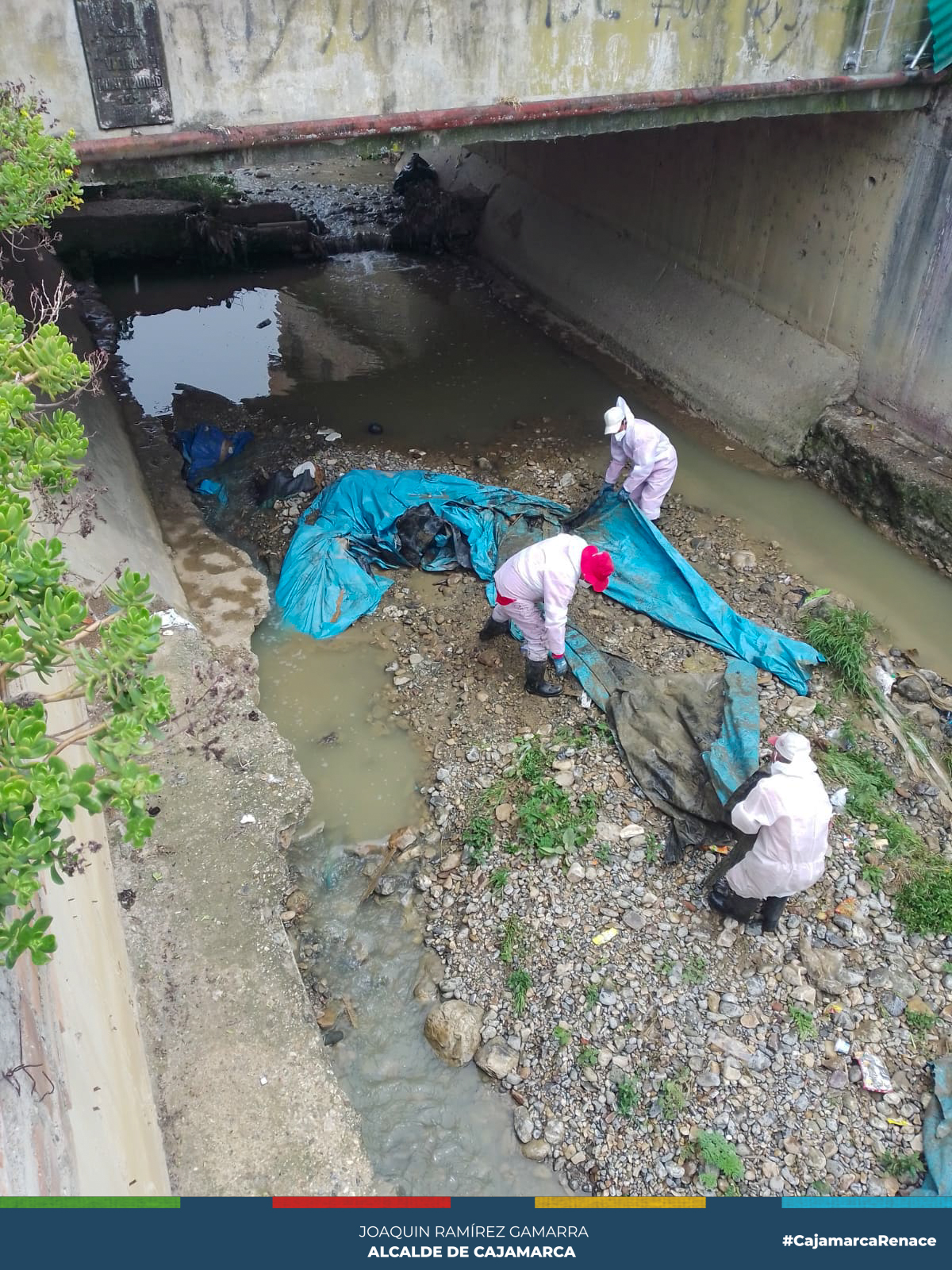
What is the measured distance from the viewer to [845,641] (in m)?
6.20

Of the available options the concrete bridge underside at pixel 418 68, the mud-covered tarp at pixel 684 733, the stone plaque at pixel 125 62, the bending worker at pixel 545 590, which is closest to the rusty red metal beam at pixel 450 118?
the concrete bridge underside at pixel 418 68

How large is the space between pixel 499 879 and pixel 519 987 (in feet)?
2.10

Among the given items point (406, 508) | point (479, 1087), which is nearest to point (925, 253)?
point (406, 508)

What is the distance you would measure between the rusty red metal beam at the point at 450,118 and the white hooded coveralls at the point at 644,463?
2.35m

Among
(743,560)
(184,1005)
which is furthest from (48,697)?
(743,560)

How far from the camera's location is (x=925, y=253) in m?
7.50

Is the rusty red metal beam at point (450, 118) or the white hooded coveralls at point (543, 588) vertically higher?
the rusty red metal beam at point (450, 118)

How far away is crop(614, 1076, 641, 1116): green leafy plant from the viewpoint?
4039 millimetres

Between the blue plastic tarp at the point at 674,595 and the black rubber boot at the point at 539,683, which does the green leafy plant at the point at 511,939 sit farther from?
the blue plastic tarp at the point at 674,595

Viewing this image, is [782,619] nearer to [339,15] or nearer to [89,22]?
[339,15]

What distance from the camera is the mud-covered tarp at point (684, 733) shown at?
5.10 metres

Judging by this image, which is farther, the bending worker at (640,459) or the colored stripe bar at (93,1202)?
the bending worker at (640,459)

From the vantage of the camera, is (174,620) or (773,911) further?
(174,620)

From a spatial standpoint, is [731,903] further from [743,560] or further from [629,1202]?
[743,560]
